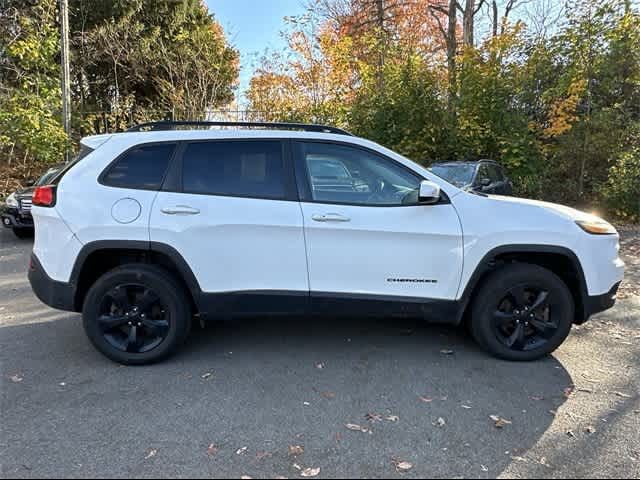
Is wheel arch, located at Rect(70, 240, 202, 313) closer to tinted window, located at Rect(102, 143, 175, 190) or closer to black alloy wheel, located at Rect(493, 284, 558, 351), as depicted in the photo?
tinted window, located at Rect(102, 143, 175, 190)

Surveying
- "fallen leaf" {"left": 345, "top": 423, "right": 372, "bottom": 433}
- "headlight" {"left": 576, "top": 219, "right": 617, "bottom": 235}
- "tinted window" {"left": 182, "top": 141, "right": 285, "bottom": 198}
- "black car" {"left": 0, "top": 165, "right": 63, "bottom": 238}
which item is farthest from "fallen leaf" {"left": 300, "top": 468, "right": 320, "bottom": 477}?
"black car" {"left": 0, "top": 165, "right": 63, "bottom": 238}

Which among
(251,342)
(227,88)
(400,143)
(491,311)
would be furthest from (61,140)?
(491,311)

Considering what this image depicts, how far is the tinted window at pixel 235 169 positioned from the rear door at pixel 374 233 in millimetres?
198

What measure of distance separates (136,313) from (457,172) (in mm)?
6585

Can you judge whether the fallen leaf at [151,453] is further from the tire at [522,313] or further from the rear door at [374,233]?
the tire at [522,313]

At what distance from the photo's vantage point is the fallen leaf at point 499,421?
268 centimetres

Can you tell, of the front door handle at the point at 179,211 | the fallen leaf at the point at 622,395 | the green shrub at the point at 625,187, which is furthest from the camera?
the green shrub at the point at 625,187

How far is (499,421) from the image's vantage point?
2.72 metres

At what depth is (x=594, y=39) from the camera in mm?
11102

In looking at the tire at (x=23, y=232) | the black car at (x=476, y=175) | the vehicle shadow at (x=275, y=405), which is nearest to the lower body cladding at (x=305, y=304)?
the vehicle shadow at (x=275, y=405)

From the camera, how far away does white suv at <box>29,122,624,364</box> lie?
329cm

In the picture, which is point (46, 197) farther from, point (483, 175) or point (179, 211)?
point (483, 175)

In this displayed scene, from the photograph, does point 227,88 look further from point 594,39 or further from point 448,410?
point 448,410

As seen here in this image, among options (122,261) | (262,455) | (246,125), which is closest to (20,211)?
(122,261)
